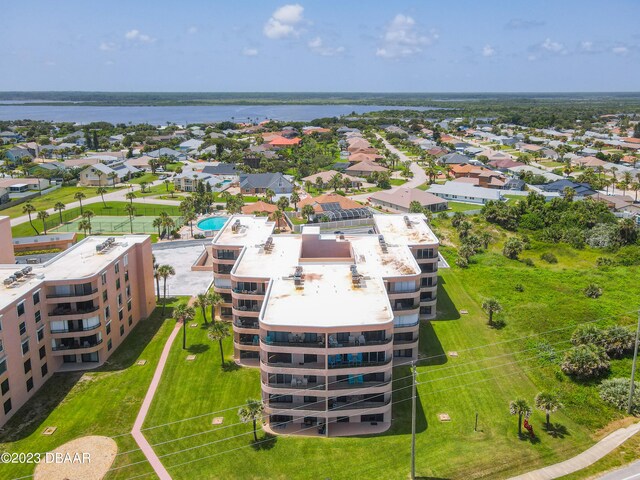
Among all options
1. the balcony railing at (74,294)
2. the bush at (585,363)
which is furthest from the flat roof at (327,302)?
the bush at (585,363)

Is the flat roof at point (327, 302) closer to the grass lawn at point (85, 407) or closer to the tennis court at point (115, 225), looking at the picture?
the grass lawn at point (85, 407)

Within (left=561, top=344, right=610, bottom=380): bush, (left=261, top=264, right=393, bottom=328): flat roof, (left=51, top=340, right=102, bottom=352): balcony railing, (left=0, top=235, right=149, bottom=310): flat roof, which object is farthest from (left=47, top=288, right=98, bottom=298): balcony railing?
(left=561, top=344, right=610, bottom=380): bush

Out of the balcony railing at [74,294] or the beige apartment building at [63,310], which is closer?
the beige apartment building at [63,310]

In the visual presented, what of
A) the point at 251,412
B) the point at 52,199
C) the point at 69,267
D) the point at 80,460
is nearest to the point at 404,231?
the point at 251,412

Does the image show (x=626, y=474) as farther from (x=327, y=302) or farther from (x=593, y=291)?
(x=593, y=291)

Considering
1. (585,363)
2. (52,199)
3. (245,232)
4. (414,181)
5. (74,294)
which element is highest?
(245,232)

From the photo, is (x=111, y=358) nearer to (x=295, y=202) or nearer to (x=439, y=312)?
(x=439, y=312)

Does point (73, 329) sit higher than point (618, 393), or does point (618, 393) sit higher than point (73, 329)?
point (73, 329)
